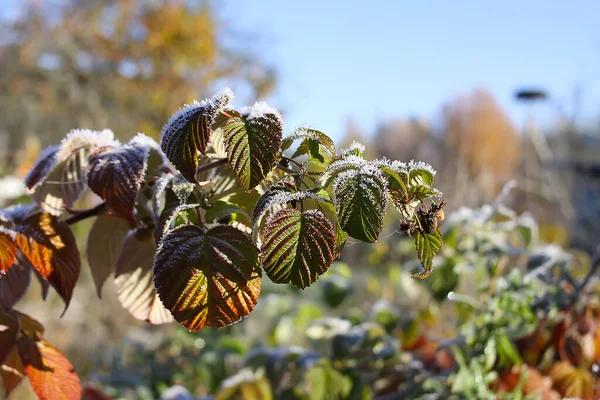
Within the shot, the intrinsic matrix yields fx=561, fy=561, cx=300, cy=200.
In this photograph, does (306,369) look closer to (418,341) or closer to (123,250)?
(418,341)

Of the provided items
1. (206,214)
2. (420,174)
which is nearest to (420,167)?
(420,174)

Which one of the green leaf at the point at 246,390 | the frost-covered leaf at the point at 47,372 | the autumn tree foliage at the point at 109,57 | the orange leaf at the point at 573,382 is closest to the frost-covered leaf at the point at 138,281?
the frost-covered leaf at the point at 47,372

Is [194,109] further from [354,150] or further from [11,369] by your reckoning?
[11,369]

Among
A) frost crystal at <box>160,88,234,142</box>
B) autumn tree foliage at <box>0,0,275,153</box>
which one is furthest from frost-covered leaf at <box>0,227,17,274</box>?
autumn tree foliage at <box>0,0,275,153</box>

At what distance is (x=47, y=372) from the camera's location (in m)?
0.68

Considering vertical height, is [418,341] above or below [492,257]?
below

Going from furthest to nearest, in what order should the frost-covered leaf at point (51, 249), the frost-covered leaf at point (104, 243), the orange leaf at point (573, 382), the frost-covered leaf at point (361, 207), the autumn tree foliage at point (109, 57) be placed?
the autumn tree foliage at point (109, 57) → the orange leaf at point (573, 382) → the frost-covered leaf at point (104, 243) → the frost-covered leaf at point (51, 249) → the frost-covered leaf at point (361, 207)

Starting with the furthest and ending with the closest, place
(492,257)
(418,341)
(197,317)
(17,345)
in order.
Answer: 1. (418,341)
2. (492,257)
3. (17,345)
4. (197,317)

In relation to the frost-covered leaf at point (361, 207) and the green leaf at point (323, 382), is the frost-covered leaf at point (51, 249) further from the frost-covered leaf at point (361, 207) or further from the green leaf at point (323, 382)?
the green leaf at point (323, 382)

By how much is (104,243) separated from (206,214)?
24cm

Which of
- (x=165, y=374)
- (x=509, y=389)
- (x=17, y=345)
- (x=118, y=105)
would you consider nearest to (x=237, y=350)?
(x=165, y=374)

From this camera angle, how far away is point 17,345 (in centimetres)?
68

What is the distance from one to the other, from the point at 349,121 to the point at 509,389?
114 feet

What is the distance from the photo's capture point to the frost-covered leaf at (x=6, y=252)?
58cm
